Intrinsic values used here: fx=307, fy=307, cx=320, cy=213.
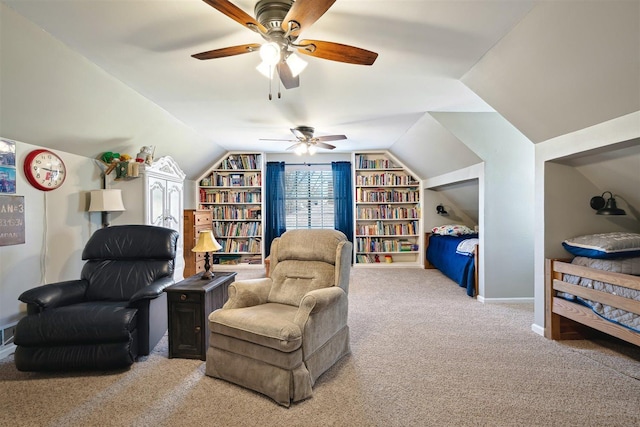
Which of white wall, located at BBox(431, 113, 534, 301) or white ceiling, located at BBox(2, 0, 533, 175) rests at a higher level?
white ceiling, located at BBox(2, 0, 533, 175)

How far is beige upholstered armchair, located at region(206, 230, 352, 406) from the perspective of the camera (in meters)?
1.88

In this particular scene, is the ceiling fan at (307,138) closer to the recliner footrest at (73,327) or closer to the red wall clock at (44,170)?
the red wall clock at (44,170)

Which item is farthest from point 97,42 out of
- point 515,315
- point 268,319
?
point 515,315

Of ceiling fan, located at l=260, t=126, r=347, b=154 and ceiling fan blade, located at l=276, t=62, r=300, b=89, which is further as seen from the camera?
ceiling fan, located at l=260, t=126, r=347, b=154

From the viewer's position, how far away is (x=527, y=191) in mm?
3855

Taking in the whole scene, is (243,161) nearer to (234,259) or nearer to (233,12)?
(234,259)

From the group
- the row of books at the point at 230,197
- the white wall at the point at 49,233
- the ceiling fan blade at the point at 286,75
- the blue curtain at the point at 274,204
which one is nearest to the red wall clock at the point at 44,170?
the white wall at the point at 49,233

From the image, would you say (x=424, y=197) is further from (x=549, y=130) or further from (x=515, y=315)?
(x=549, y=130)

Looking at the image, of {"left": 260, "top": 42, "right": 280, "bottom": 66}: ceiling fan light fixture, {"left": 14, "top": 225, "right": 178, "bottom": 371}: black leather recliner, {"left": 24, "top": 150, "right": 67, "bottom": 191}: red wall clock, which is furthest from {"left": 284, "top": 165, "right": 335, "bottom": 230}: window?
{"left": 260, "top": 42, "right": 280, "bottom": 66}: ceiling fan light fixture

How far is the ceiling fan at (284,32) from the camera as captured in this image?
148cm

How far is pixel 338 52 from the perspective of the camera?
1.83 m

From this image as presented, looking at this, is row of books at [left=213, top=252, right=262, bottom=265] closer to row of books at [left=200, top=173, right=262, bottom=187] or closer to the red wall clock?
row of books at [left=200, top=173, right=262, bottom=187]

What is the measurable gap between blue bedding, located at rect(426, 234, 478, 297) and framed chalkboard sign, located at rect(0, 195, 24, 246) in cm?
489

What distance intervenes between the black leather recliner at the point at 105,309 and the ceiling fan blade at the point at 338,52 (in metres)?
2.10
